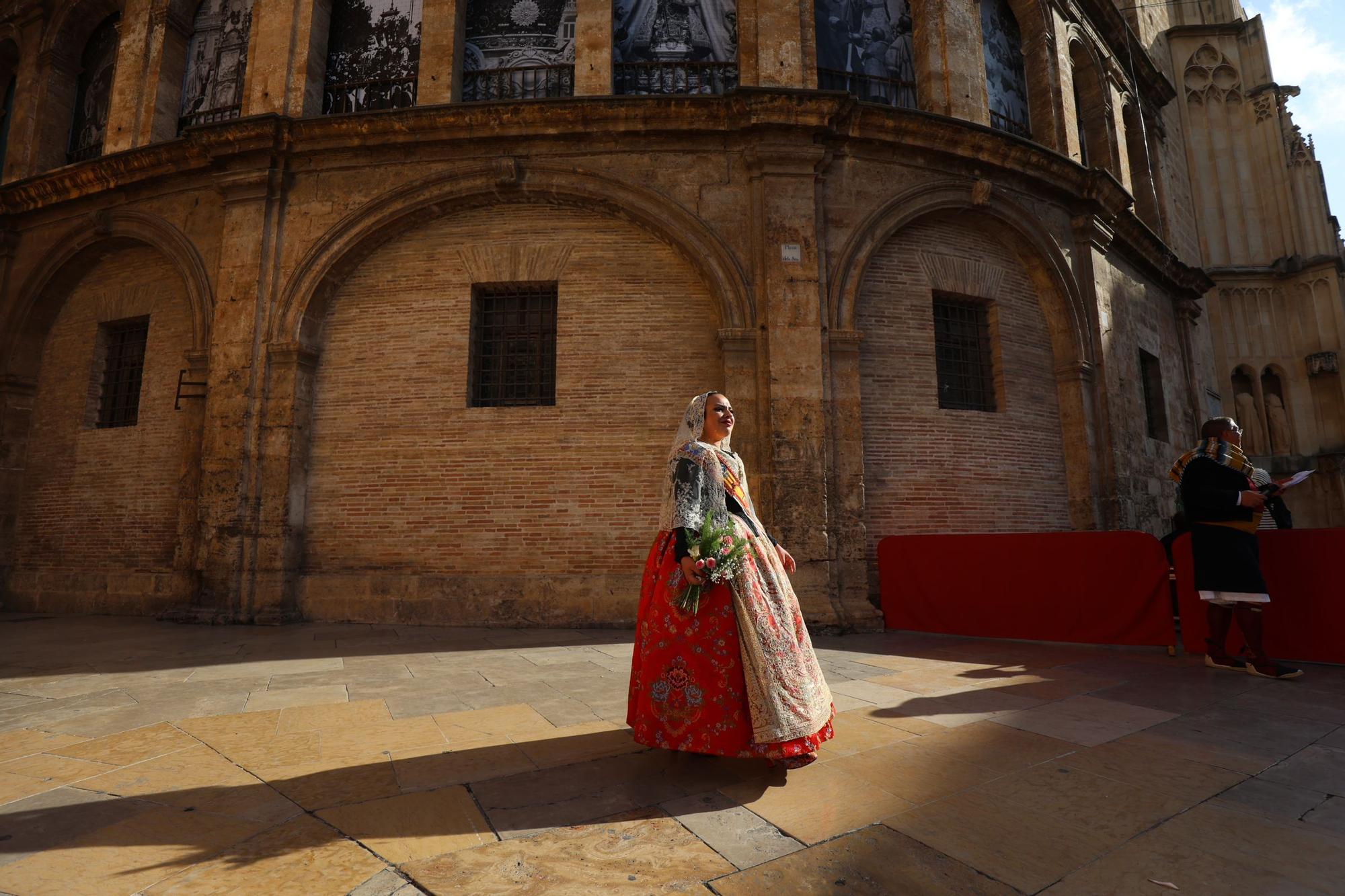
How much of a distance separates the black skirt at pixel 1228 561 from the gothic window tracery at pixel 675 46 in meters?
7.60

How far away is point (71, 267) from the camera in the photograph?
10430 mm

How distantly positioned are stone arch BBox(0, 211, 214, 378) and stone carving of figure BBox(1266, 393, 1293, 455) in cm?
2185

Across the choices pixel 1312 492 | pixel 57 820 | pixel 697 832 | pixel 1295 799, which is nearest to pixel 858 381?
pixel 1295 799

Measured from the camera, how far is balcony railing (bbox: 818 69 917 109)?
948 cm

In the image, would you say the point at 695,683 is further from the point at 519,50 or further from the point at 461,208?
the point at 519,50

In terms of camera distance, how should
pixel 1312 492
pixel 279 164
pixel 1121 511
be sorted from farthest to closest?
pixel 1312 492
pixel 1121 511
pixel 279 164

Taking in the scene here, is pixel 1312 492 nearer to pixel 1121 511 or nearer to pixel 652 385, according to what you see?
pixel 1121 511

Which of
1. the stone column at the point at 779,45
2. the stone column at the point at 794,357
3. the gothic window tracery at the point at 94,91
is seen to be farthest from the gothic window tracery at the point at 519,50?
the gothic window tracery at the point at 94,91

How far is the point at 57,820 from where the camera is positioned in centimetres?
247

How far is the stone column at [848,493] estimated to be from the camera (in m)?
7.43

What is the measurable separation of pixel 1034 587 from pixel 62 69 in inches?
663

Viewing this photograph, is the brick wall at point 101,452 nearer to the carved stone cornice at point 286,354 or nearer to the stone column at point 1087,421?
the carved stone cornice at point 286,354

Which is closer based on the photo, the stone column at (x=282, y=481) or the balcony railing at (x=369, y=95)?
the stone column at (x=282, y=481)

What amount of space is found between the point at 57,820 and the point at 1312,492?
21190mm
